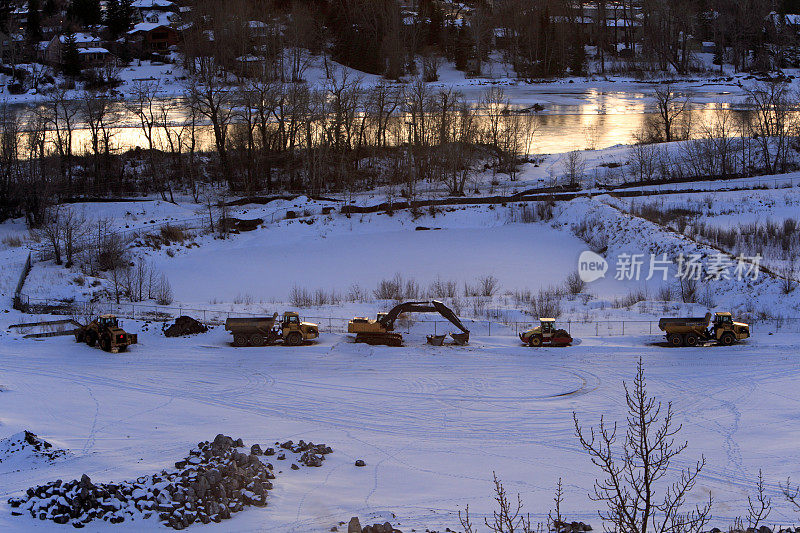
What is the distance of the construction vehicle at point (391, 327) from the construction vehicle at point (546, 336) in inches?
95.2

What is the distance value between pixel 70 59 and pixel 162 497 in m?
84.1

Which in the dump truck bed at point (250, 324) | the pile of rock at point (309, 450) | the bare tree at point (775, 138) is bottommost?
the pile of rock at point (309, 450)

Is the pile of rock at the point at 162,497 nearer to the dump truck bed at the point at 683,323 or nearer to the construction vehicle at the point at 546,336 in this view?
the construction vehicle at the point at 546,336

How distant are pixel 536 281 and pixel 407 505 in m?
23.5

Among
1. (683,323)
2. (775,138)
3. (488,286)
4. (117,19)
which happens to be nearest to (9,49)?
(117,19)

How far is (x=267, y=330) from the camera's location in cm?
3189

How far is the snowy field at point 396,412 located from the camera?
19.9m

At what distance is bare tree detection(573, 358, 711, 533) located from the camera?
36.6 feet

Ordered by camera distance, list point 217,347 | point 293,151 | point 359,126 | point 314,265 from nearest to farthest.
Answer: point 217,347
point 314,265
point 293,151
point 359,126

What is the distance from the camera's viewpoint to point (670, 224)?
157 ft

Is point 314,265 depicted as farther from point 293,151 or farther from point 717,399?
point 717,399

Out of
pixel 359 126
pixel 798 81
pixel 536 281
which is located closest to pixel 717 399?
pixel 536 281

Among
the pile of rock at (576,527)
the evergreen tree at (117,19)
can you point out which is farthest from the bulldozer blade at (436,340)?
the evergreen tree at (117,19)

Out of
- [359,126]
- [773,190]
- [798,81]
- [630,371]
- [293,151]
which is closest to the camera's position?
[630,371]
